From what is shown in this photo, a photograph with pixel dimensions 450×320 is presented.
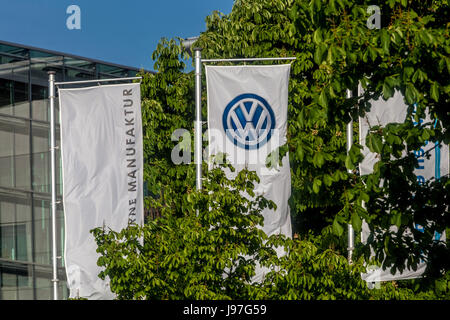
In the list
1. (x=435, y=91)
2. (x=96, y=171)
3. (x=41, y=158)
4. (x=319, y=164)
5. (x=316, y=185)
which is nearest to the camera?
(x=435, y=91)

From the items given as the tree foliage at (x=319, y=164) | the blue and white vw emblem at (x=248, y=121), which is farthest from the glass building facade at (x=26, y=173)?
the blue and white vw emblem at (x=248, y=121)

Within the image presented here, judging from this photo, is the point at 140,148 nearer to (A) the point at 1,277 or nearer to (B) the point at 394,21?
(B) the point at 394,21

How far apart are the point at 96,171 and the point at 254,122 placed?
11.1 ft

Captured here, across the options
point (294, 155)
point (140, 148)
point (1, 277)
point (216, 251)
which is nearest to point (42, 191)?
point (1, 277)

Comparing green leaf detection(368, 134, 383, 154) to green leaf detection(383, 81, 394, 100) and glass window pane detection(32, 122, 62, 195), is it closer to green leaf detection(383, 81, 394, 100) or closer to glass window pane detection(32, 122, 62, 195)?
green leaf detection(383, 81, 394, 100)

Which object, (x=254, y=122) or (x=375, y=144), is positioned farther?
(x=254, y=122)

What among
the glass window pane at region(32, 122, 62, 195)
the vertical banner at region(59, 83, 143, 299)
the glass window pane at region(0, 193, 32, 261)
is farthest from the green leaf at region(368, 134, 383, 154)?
the glass window pane at region(32, 122, 62, 195)

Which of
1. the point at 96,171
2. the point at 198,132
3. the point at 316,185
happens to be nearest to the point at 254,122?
the point at 198,132

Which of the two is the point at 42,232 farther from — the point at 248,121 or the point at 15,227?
the point at 248,121

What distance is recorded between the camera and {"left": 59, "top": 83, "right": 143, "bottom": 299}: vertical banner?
640 inches

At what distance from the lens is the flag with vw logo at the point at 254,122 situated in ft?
53.3

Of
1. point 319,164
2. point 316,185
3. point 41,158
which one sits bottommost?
point 316,185

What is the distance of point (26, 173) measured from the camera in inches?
1139

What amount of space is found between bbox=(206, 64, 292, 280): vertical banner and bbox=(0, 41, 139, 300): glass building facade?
13.5m
